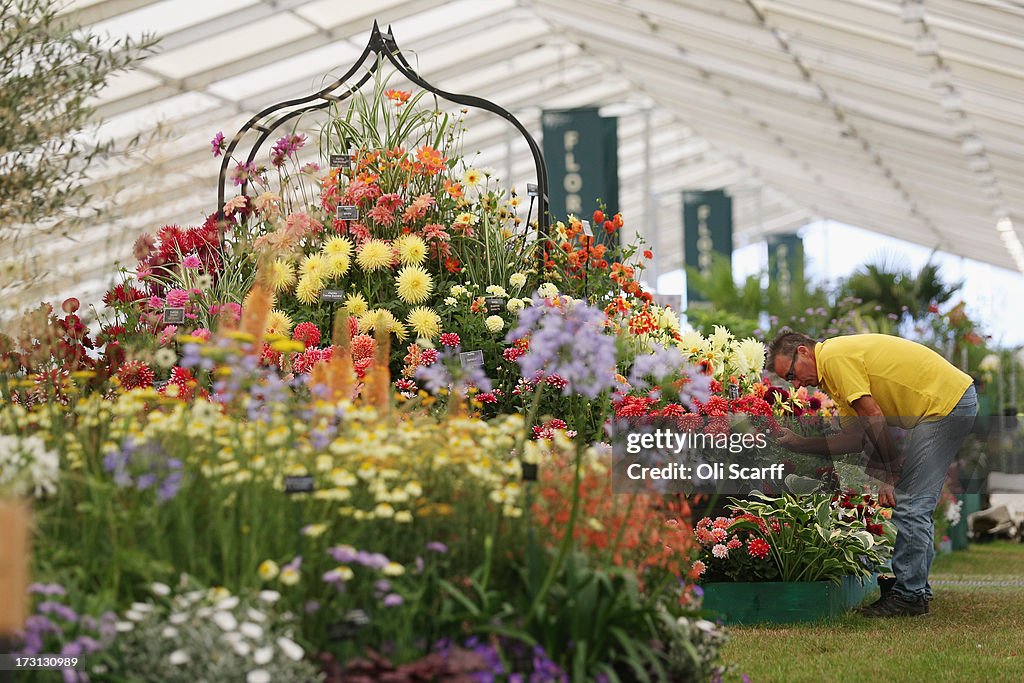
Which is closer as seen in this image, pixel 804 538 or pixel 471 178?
Answer: pixel 804 538

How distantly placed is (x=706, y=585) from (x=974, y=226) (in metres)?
16.3

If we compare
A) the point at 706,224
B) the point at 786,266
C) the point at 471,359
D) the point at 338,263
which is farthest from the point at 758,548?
the point at 706,224

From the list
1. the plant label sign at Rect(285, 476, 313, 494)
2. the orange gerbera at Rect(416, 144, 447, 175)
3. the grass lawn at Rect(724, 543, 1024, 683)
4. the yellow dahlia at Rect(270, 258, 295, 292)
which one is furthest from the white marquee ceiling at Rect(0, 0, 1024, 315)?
the grass lawn at Rect(724, 543, 1024, 683)

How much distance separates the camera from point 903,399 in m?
4.54

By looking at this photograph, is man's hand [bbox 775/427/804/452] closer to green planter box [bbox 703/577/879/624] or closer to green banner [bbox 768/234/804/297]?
green planter box [bbox 703/577/879/624]

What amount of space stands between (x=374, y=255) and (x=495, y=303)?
1.53 feet

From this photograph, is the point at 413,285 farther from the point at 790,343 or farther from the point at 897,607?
the point at 897,607

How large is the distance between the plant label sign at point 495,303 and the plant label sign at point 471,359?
287 millimetres

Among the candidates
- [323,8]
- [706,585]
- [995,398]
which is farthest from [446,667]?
[995,398]

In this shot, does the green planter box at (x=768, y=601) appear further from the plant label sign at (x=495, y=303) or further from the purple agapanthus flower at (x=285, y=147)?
the purple agapanthus flower at (x=285, y=147)

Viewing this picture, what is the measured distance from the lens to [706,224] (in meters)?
17.2

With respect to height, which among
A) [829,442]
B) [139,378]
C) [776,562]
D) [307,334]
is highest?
[307,334]
